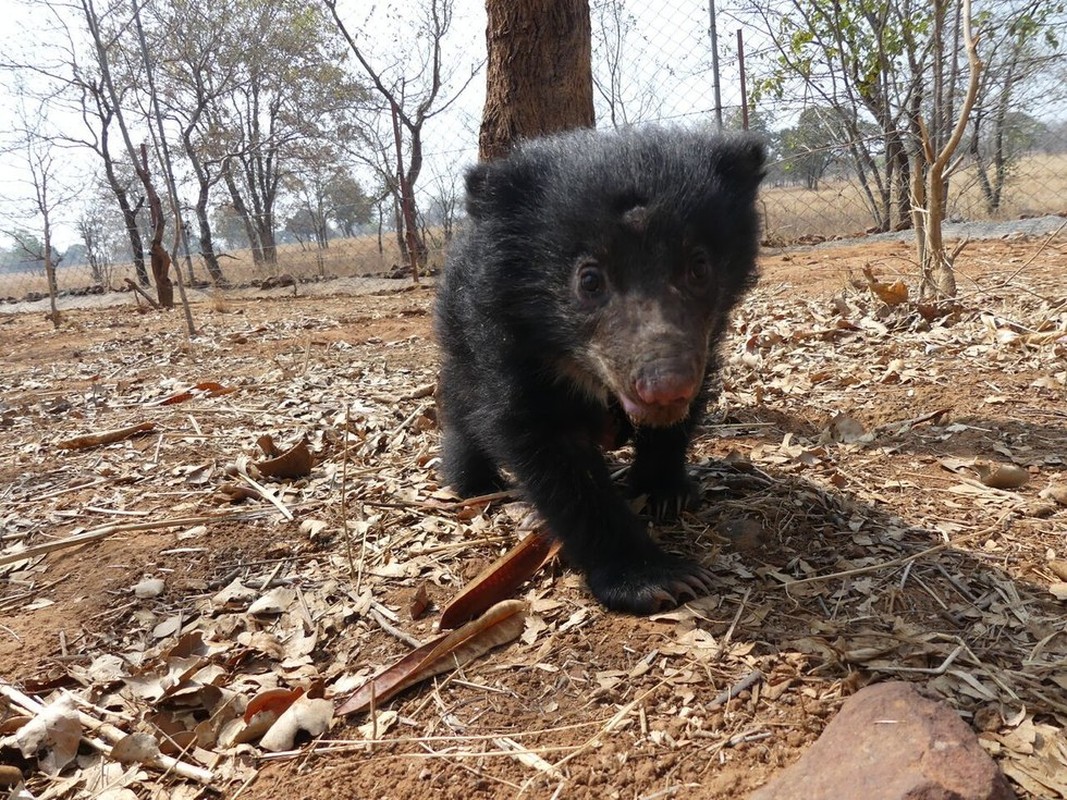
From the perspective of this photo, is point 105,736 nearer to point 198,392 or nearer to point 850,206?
point 198,392

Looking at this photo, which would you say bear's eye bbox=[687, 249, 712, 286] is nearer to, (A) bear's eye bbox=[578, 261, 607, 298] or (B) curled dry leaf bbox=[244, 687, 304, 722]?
(A) bear's eye bbox=[578, 261, 607, 298]

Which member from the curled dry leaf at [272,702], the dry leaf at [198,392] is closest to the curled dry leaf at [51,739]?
the curled dry leaf at [272,702]

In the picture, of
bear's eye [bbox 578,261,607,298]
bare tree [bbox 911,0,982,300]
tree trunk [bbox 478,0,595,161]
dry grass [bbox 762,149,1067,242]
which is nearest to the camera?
bear's eye [bbox 578,261,607,298]

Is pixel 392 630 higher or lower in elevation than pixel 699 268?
lower

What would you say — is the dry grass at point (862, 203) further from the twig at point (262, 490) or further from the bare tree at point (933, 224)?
the twig at point (262, 490)

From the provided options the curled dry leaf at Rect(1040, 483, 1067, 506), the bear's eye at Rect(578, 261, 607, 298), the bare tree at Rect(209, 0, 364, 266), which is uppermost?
the bare tree at Rect(209, 0, 364, 266)

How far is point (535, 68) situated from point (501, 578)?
115 inches

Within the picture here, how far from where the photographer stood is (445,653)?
2.10m

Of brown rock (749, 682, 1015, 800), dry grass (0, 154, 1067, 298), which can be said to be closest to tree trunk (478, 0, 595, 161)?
brown rock (749, 682, 1015, 800)

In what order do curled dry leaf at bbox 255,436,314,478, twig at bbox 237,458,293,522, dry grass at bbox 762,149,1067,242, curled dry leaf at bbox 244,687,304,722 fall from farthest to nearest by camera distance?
dry grass at bbox 762,149,1067,242, curled dry leaf at bbox 255,436,314,478, twig at bbox 237,458,293,522, curled dry leaf at bbox 244,687,304,722

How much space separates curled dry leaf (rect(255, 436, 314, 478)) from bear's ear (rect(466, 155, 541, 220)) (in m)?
1.55

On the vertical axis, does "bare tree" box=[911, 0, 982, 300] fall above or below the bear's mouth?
above

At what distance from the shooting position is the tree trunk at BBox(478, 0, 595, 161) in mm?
4062

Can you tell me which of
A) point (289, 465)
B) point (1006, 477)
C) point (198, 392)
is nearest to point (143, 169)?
point (198, 392)
